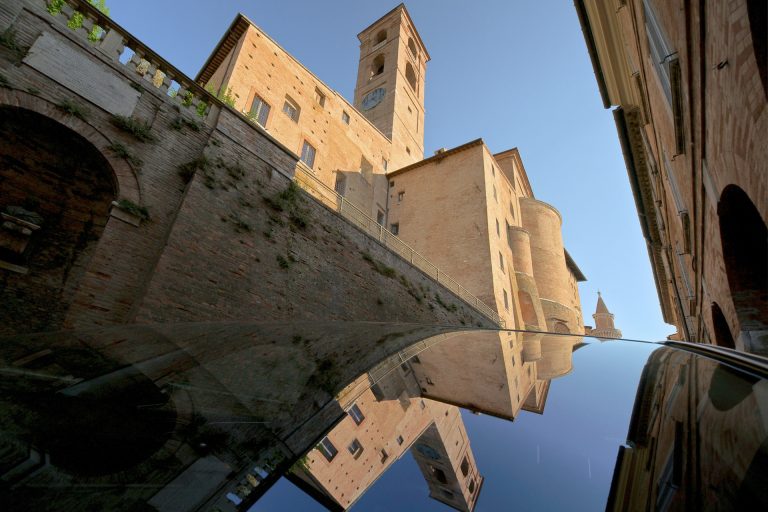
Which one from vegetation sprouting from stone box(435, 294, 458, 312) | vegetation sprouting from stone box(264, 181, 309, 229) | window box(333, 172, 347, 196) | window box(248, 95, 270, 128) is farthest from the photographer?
window box(333, 172, 347, 196)

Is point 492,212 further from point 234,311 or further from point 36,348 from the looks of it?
point 36,348

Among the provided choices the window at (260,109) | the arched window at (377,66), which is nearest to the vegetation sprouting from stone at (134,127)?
the window at (260,109)

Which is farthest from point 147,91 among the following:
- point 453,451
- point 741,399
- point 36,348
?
point 741,399

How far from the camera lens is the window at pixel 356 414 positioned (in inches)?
44.4

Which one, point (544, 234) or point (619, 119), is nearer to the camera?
point (619, 119)

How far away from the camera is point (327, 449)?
0.94 m

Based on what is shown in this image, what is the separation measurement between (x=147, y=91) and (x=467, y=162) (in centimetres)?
1623

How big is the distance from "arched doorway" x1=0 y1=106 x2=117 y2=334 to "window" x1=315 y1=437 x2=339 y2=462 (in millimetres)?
6237

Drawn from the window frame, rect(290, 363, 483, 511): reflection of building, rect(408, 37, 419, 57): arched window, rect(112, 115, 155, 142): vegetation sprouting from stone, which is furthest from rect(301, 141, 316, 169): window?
rect(408, 37, 419, 57): arched window

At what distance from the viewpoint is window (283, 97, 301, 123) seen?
15.9 metres

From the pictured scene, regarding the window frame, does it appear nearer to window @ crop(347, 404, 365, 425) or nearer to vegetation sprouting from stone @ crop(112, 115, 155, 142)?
vegetation sprouting from stone @ crop(112, 115, 155, 142)

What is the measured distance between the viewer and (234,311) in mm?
6012

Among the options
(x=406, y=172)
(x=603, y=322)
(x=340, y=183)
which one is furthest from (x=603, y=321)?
(x=340, y=183)

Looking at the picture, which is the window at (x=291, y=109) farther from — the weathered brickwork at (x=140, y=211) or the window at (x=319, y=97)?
the weathered brickwork at (x=140, y=211)
